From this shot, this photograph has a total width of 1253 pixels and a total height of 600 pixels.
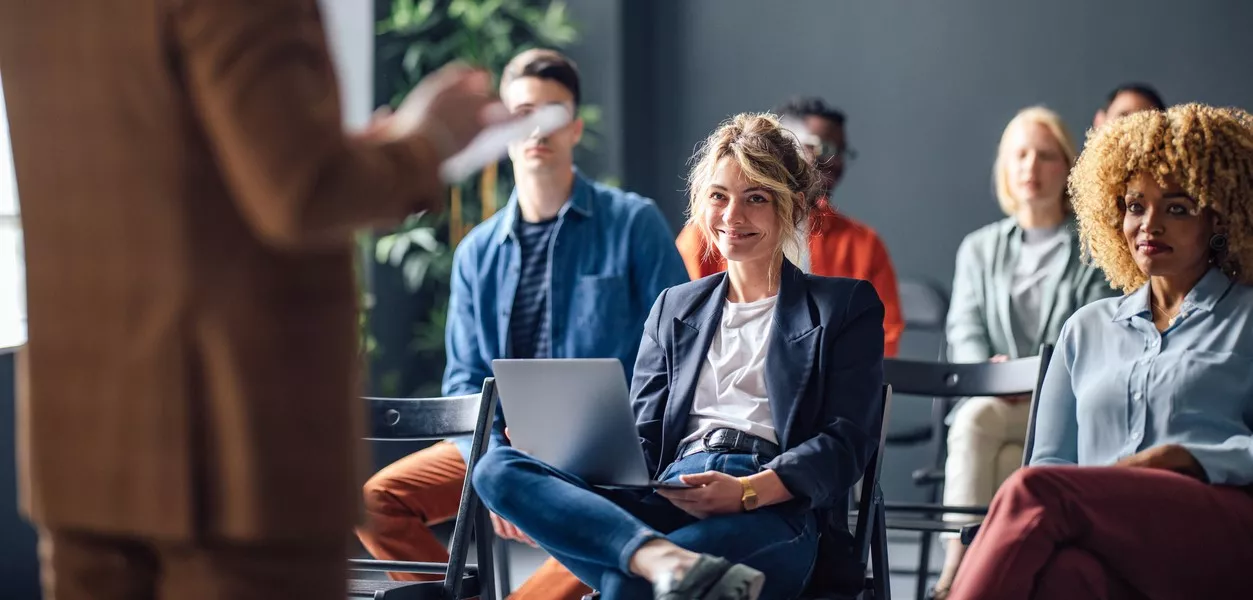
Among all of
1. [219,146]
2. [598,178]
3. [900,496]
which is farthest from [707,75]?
[219,146]

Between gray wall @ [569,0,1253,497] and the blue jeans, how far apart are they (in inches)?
108

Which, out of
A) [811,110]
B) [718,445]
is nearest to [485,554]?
[718,445]

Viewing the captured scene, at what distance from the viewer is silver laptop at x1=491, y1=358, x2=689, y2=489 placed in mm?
2121

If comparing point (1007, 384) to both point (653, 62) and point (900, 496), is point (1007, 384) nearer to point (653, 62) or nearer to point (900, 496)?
point (900, 496)

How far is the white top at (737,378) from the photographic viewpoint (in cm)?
237

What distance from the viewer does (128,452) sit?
4.18 feet

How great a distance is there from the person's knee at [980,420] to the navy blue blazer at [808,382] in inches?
52.0

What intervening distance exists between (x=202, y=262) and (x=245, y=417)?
0.15m

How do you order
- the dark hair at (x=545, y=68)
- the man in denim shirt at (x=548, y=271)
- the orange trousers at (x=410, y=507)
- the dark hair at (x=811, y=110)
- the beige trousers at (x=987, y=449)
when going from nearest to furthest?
the orange trousers at (x=410, y=507) → the man in denim shirt at (x=548, y=271) → the dark hair at (x=545, y=68) → the beige trousers at (x=987, y=449) → the dark hair at (x=811, y=110)

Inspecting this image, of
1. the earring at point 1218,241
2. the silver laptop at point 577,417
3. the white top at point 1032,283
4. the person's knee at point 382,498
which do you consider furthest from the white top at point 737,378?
the white top at point 1032,283

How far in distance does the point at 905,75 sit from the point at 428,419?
2.99 meters

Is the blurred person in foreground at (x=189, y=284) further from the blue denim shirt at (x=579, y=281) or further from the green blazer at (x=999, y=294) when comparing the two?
the green blazer at (x=999, y=294)

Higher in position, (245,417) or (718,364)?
(245,417)

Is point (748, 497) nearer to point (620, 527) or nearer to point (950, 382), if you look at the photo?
point (620, 527)
